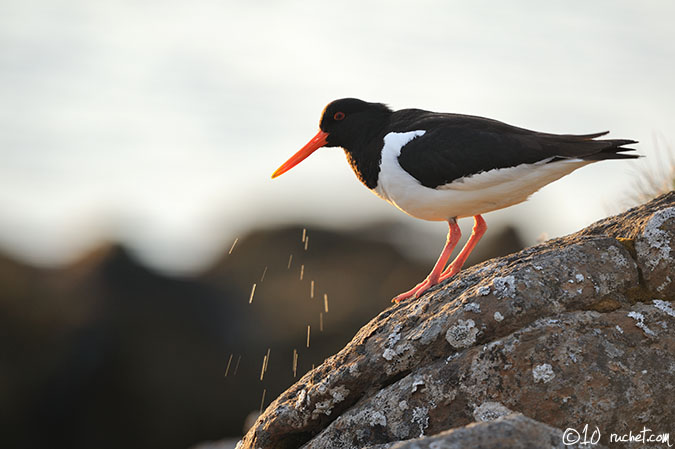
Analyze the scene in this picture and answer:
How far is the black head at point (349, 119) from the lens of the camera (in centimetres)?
680

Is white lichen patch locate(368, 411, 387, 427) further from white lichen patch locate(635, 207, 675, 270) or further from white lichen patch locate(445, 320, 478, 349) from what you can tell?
white lichen patch locate(635, 207, 675, 270)

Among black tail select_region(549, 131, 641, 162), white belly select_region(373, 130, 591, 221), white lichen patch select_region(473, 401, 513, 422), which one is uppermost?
black tail select_region(549, 131, 641, 162)

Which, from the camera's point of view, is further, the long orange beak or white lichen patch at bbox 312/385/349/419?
the long orange beak

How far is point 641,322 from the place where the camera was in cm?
381

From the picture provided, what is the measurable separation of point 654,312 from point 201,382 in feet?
31.6

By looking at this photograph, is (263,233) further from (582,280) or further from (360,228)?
(582,280)

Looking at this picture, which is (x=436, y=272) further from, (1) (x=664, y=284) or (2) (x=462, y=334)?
(1) (x=664, y=284)

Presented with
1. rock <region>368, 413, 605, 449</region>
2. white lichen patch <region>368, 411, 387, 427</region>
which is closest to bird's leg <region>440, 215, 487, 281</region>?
white lichen patch <region>368, 411, 387, 427</region>

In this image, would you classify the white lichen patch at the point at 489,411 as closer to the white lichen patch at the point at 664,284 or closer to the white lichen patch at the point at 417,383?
the white lichen patch at the point at 417,383

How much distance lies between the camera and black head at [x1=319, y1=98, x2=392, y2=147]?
22.3 ft

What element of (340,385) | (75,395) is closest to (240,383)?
(75,395)

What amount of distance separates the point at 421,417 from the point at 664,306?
1641mm

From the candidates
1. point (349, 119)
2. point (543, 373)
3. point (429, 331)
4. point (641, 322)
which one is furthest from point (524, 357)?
point (349, 119)

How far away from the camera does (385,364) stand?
161 inches
